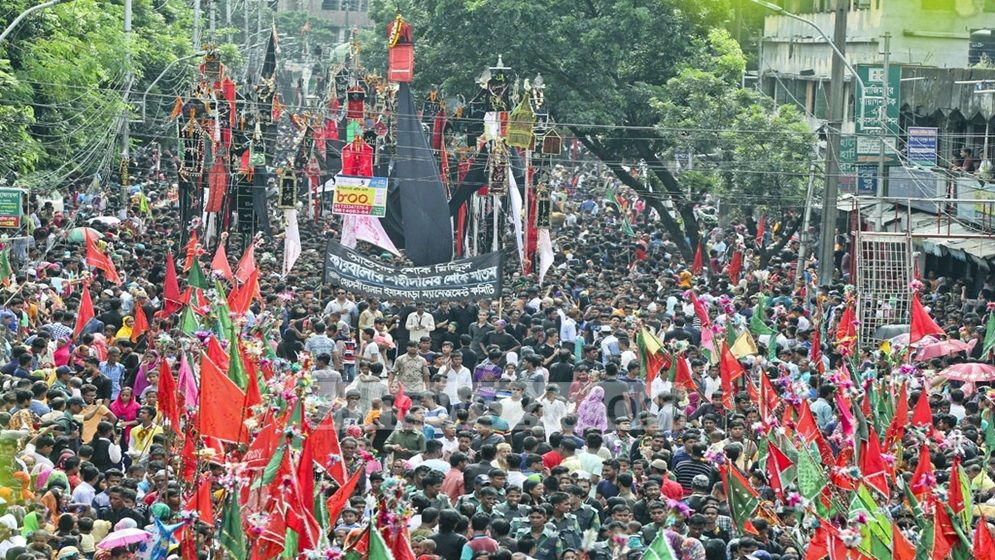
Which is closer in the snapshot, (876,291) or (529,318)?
(529,318)

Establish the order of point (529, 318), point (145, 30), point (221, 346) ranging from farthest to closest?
1. point (145, 30)
2. point (529, 318)
3. point (221, 346)

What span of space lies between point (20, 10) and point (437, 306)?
11.3m

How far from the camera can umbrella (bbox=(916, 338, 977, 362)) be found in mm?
19016

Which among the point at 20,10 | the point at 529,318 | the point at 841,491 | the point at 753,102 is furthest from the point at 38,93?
the point at 841,491

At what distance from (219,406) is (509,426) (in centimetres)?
345

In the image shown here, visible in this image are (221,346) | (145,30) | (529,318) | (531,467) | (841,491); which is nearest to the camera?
(841,491)

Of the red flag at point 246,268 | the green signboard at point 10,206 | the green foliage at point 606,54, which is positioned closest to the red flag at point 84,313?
the red flag at point 246,268

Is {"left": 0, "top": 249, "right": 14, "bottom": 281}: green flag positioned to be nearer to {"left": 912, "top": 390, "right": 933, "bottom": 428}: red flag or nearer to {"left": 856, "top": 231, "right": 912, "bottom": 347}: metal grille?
{"left": 856, "top": 231, "right": 912, "bottom": 347}: metal grille

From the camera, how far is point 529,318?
21.4 meters

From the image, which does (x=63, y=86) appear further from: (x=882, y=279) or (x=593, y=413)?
(x=593, y=413)

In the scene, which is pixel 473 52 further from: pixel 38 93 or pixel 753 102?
pixel 38 93

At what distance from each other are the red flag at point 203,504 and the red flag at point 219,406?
52.7 inches

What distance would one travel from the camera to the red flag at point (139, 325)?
19256 mm

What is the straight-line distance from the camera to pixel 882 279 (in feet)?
77.0
